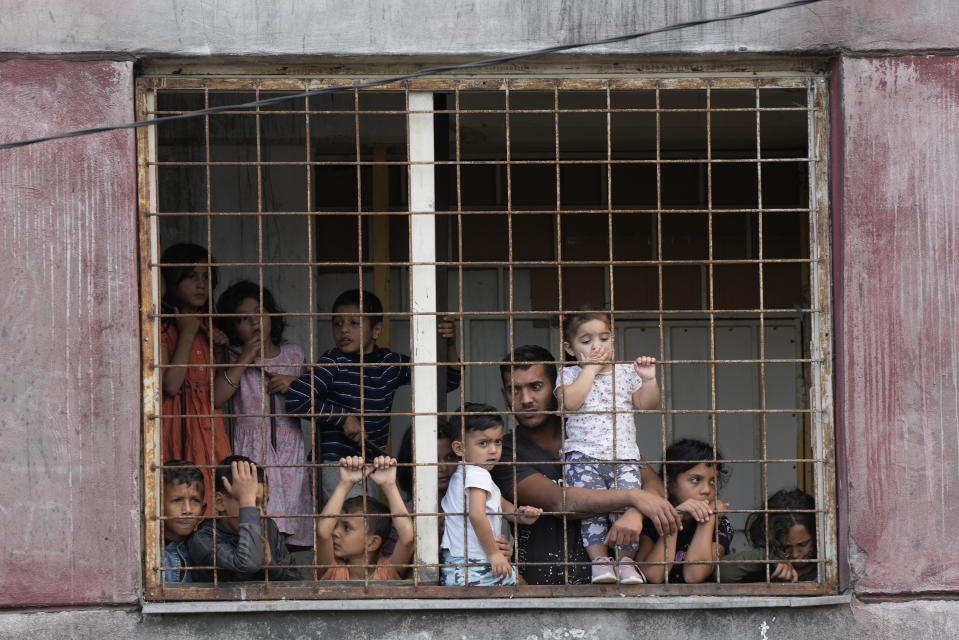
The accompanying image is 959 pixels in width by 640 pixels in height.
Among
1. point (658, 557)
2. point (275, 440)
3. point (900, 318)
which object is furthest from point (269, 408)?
point (900, 318)

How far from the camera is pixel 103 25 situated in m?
4.51

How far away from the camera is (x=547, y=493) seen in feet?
15.5

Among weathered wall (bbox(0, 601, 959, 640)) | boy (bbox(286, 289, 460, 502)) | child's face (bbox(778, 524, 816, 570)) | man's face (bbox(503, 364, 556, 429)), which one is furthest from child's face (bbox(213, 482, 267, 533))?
child's face (bbox(778, 524, 816, 570))

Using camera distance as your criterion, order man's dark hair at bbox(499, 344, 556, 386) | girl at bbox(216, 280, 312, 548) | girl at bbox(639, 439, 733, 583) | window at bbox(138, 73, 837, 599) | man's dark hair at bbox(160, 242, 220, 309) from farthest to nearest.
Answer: window at bbox(138, 73, 837, 599) → girl at bbox(216, 280, 312, 548) → man's dark hair at bbox(160, 242, 220, 309) → man's dark hair at bbox(499, 344, 556, 386) → girl at bbox(639, 439, 733, 583)

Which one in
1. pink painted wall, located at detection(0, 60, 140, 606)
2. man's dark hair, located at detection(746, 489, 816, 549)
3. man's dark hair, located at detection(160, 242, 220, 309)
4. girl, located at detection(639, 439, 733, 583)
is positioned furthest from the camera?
man's dark hair, located at detection(160, 242, 220, 309)

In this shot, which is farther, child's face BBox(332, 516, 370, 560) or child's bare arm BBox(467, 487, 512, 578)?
child's face BBox(332, 516, 370, 560)

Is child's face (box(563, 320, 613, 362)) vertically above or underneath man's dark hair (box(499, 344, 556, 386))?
above

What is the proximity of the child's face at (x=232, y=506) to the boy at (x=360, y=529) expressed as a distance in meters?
0.25

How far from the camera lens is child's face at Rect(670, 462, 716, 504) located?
483cm

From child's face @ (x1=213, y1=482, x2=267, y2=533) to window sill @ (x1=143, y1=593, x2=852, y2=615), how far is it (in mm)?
313

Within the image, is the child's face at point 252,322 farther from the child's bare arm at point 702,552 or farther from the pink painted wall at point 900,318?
the pink painted wall at point 900,318

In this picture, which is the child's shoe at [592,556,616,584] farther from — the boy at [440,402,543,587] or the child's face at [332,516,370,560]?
the child's face at [332,516,370,560]

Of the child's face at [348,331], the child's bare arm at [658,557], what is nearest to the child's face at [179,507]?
the child's face at [348,331]

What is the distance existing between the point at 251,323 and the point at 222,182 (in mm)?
1358
